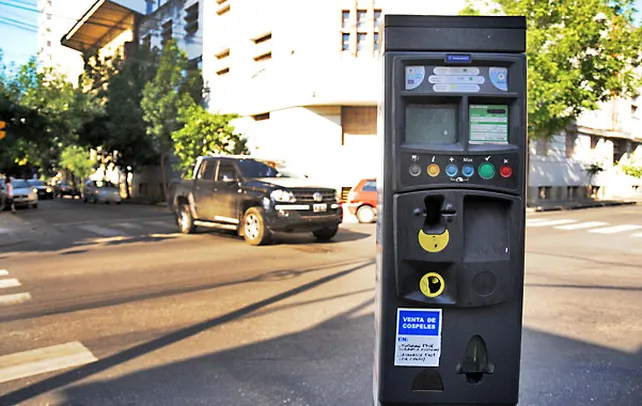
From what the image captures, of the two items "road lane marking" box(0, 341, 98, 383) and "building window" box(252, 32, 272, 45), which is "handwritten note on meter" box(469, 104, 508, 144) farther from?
"building window" box(252, 32, 272, 45)

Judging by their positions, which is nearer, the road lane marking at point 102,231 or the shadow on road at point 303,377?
the shadow on road at point 303,377

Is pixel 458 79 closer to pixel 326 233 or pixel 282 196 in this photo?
pixel 282 196

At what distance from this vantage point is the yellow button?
2.54 m

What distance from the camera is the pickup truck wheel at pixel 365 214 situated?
60.7ft

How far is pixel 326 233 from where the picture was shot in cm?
1293

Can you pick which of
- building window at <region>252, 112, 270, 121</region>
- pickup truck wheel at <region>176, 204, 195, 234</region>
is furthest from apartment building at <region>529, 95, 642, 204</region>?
pickup truck wheel at <region>176, 204, 195, 234</region>

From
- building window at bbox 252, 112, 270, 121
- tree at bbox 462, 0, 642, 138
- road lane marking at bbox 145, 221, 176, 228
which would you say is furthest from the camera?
building window at bbox 252, 112, 270, 121

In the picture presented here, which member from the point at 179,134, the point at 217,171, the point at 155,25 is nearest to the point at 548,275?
the point at 217,171

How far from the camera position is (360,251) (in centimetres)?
1114

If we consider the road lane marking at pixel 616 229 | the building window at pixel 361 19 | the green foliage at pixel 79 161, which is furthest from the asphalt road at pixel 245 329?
the green foliage at pixel 79 161

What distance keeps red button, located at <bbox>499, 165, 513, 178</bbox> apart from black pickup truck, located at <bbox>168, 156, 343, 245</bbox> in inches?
362

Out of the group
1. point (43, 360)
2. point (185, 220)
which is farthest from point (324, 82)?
point (43, 360)

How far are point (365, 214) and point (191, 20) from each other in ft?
90.2

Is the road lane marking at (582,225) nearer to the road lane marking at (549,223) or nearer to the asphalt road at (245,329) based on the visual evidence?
the road lane marking at (549,223)
